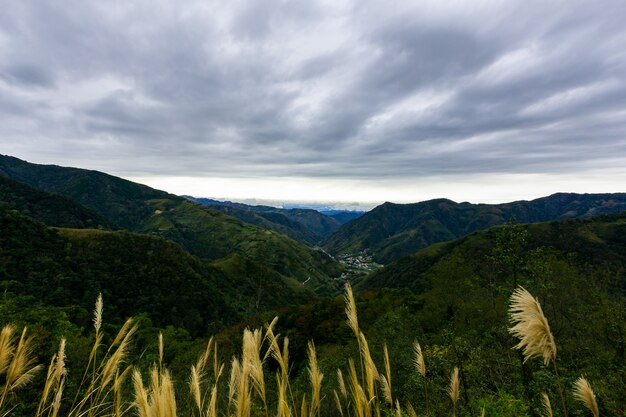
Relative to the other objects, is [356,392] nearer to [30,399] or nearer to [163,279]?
[30,399]

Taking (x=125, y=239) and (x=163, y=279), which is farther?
(x=125, y=239)

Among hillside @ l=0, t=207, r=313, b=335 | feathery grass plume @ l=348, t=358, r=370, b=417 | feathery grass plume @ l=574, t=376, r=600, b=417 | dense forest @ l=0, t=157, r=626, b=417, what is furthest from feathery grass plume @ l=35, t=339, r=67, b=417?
hillside @ l=0, t=207, r=313, b=335

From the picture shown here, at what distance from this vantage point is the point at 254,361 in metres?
3.27

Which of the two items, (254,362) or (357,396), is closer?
(357,396)

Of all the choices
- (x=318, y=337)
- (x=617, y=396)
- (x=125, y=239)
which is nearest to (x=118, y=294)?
(x=125, y=239)

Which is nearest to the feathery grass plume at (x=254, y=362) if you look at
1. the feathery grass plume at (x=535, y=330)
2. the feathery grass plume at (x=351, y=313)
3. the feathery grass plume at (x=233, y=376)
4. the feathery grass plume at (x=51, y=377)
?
the feathery grass plume at (x=233, y=376)

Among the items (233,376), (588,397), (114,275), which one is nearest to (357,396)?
(233,376)

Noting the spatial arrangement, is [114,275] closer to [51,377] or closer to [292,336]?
[292,336]

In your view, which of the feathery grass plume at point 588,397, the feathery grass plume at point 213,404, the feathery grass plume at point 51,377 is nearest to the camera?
the feathery grass plume at point 213,404

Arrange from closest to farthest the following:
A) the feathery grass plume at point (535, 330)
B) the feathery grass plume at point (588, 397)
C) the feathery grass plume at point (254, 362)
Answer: the feathery grass plume at point (254, 362), the feathery grass plume at point (588, 397), the feathery grass plume at point (535, 330)

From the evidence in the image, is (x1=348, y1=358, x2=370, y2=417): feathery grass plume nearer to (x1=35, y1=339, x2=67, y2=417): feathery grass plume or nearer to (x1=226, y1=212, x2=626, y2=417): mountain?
(x1=35, y1=339, x2=67, y2=417): feathery grass plume

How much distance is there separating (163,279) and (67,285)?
104 feet

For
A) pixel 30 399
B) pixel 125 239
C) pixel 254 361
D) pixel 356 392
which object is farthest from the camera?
pixel 125 239

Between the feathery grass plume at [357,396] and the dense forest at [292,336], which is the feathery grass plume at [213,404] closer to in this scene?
the dense forest at [292,336]
